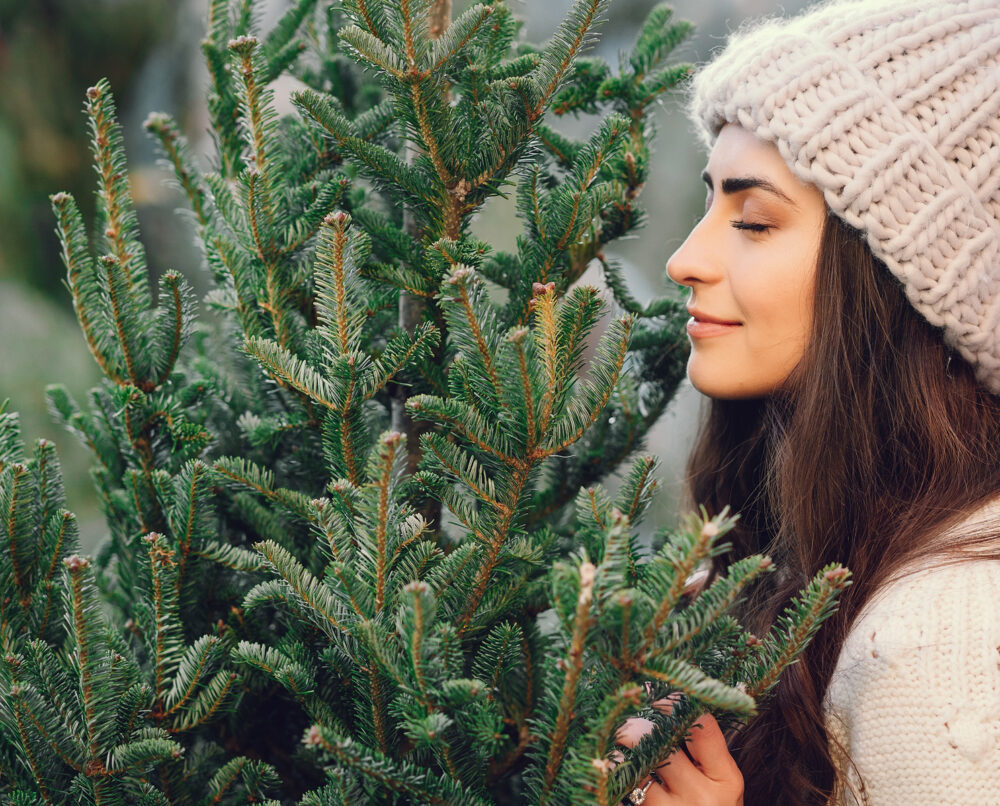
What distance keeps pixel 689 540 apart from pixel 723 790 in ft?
1.06

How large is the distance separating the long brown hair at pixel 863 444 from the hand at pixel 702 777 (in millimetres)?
191

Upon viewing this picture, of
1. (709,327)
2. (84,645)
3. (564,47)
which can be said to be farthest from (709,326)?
(84,645)

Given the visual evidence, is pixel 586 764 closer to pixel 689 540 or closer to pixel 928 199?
pixel 689 540

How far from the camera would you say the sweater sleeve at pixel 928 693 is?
685 mm

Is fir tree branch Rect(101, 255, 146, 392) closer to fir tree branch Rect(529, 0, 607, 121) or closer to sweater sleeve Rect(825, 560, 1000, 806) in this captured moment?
fir tree branch Rect(529, 0, 607, 121)

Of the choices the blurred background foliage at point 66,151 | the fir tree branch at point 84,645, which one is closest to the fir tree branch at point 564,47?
Result: the fir tree branch at point 84,645

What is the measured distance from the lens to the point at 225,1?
96 centimetres

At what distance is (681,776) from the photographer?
0.69 m

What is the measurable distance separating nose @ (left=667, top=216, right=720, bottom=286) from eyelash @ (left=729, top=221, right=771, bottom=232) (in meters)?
0.03

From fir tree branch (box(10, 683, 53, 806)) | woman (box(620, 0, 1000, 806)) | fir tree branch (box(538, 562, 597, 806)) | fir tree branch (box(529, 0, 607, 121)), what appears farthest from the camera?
woman (box(620, 0, 1000, 806))

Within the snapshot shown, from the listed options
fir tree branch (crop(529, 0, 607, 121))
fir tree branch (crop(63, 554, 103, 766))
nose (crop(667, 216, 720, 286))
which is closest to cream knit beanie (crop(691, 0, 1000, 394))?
nose (crop(667, 216, 720, 286))

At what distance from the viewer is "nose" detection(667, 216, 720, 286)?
94 centimetres

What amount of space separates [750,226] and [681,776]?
24.0 inches

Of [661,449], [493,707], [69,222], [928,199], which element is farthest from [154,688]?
[661,449]
